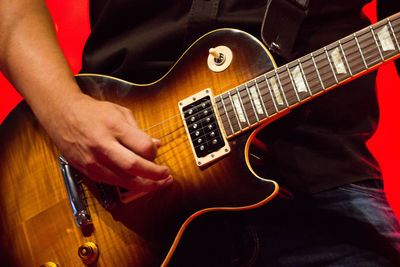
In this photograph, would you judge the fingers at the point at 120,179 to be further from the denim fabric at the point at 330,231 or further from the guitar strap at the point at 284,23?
the guitar strap at the point at 284,23

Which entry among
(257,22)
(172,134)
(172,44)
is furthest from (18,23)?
(257,22)

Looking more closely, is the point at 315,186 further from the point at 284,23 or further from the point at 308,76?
the point at 284,23

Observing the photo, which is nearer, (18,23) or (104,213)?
(104,213)

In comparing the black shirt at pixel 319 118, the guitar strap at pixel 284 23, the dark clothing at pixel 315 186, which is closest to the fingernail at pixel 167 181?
the dark clothing at pixel 315 186

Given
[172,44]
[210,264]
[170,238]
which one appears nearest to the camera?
[170,238]

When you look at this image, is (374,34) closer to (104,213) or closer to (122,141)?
(122,141)

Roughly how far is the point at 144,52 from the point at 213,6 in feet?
0.95

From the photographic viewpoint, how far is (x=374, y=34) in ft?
2.10

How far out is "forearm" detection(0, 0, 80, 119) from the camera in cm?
87

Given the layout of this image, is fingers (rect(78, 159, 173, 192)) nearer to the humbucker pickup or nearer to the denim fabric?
the humbucker pickup

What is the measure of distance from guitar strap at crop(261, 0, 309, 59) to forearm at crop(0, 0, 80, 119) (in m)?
0.57

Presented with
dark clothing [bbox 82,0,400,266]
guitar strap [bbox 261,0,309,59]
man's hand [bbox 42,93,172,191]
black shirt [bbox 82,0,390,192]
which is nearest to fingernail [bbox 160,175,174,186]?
man's hand [bbox 42,93,172,191]

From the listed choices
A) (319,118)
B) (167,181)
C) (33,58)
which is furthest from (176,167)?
(33,58)

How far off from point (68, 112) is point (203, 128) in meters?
0.36
